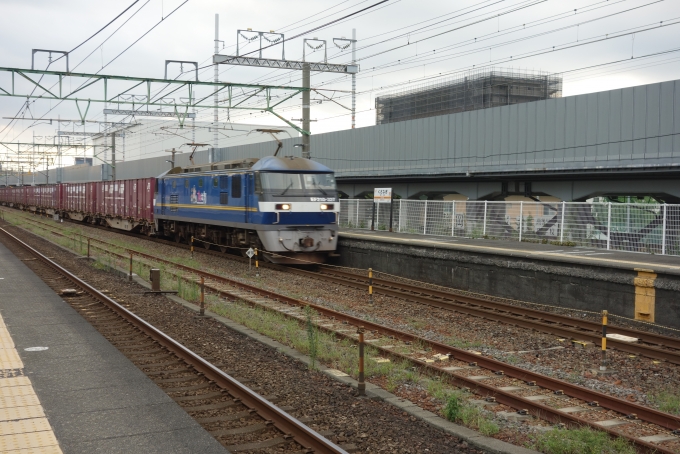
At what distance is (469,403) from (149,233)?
27911 mm

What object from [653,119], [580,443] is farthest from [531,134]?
[580,443]

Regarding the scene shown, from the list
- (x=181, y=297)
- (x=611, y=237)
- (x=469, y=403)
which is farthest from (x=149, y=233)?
(x=469, y=403)

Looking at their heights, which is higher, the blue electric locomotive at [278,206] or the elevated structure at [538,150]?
the elevated structure at [538,150]

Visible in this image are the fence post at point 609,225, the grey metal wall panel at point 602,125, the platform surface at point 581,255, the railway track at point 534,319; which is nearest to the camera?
the railway track at point 534,319

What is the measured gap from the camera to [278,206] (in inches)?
799

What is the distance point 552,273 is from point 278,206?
852 centimetres

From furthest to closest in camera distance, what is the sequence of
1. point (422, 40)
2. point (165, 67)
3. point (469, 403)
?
point (165, 67)
point (422, 40)
point (469, 403)

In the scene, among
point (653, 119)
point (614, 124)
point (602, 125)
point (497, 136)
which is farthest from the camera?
point (497, 136)

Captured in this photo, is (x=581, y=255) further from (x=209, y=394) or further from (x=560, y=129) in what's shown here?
(x=209, y=394)

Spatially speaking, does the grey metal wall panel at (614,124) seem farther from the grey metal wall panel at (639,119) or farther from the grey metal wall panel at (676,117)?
the grey metal wall panel at (676,117)

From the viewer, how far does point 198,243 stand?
28.7 meters

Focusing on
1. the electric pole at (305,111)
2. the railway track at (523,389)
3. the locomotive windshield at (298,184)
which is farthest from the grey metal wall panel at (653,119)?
the railway track at (523,389)

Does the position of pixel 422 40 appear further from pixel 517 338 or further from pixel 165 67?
pixel 517 338

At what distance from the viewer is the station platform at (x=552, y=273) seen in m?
13.2
